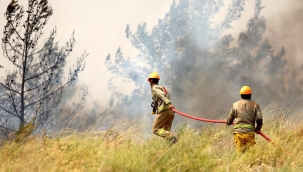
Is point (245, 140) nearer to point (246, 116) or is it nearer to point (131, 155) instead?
point (246, 116)

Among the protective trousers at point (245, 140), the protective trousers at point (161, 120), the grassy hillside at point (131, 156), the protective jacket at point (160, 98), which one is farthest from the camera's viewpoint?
the protective trousers at point (161, 120)

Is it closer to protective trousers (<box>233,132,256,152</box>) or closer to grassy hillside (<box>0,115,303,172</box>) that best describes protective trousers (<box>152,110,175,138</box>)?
grassy hillside (<box>0,115,303,172</box>)

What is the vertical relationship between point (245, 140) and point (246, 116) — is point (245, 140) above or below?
below

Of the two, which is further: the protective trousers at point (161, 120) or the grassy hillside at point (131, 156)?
the protective trousers at point (161, 120)

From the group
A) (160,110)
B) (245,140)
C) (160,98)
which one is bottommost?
(245,140)

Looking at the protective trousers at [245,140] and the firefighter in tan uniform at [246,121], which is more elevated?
the firefighter in tan uniform at [246,121]

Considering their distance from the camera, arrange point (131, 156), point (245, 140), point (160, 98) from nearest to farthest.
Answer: point (131, 156)
point (245, 140)
point (160, 98)

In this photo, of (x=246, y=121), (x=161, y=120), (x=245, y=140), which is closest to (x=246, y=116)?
(x=246, y=121)

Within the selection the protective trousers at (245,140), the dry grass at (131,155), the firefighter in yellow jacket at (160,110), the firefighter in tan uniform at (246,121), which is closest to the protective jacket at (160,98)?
the firefighter in yellow jacket at (160,110)

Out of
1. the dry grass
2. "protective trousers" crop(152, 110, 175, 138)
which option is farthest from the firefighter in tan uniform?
"protective trousers" crop(152, 110, 175, 138)

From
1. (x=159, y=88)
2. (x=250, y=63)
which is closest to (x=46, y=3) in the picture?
(x=159, y=88)

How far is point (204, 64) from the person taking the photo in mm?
26125

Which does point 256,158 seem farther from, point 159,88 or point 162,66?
point 162,66

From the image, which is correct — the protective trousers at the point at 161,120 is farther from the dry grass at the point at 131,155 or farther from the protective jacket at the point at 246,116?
the protective jacket at the point at 246,116
